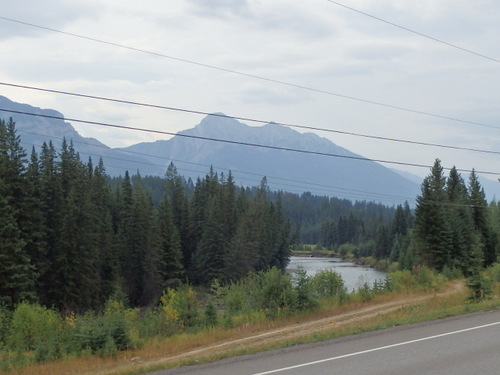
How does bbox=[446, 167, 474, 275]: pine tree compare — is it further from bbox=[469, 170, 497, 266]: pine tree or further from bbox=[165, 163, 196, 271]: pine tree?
bbox=[165, 163, 196, 271]: pine tree

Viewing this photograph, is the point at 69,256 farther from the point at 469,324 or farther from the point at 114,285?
the point at 469,324


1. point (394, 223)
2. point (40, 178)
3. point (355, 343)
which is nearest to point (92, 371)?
point (355, 343)

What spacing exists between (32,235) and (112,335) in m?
37.0

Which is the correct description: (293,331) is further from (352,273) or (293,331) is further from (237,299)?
(352,273)

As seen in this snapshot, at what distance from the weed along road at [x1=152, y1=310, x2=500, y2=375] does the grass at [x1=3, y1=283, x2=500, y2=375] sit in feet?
3.23

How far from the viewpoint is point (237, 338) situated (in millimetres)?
18453

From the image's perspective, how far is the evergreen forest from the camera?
163 feet

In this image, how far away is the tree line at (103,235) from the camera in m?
49.7

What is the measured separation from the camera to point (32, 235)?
5072cm

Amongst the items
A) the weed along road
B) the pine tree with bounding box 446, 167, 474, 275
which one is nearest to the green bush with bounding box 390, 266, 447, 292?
the weed along road

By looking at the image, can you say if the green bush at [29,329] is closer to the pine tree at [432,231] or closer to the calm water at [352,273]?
the calm water at [352,273]

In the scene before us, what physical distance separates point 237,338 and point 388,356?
23.9 ft

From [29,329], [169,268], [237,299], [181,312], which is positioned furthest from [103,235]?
[181,312]

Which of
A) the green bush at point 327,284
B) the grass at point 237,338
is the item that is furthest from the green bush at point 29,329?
the green bush at point 327,284
